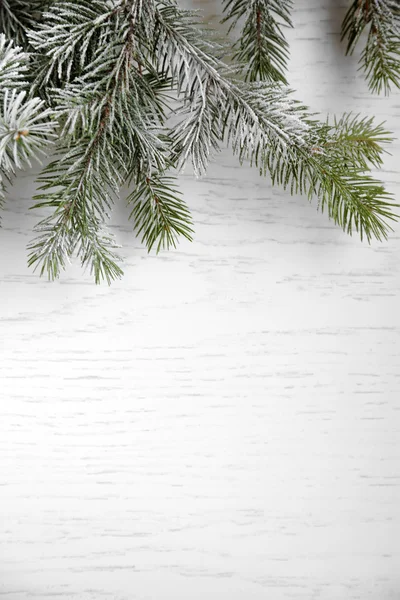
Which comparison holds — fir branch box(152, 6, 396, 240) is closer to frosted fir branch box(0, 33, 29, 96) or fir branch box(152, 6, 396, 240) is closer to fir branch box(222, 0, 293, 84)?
fir branch box(222, 0, 293, 84)

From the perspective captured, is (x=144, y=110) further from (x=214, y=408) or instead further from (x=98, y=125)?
(x=214, y=408)

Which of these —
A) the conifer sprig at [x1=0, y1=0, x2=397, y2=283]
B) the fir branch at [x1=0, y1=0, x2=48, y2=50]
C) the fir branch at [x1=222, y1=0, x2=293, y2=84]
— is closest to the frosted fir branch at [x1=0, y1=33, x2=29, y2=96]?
the conifer sprig at [x1=0, y1=0, x2=397, y2=283]

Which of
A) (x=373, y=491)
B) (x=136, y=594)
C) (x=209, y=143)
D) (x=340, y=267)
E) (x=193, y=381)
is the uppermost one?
(x=209, y=143)

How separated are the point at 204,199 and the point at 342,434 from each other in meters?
0.42

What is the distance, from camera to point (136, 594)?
798 mm

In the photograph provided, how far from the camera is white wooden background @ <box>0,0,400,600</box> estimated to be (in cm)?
76

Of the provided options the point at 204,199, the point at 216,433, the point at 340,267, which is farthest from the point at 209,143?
the point at 216,433

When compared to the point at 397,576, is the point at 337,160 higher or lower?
higher

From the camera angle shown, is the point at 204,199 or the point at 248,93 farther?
the point at 204,199

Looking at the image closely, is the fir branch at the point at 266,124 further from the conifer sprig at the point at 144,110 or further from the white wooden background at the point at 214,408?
the white wooden background at the point at 214,408

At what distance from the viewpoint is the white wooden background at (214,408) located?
2.50ft

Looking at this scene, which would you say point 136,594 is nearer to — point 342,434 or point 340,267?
point 342,434

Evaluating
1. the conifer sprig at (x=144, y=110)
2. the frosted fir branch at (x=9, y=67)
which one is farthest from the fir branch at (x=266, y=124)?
the frosted fir branch at (x=9, y=67)

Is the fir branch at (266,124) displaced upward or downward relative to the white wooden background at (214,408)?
upward
